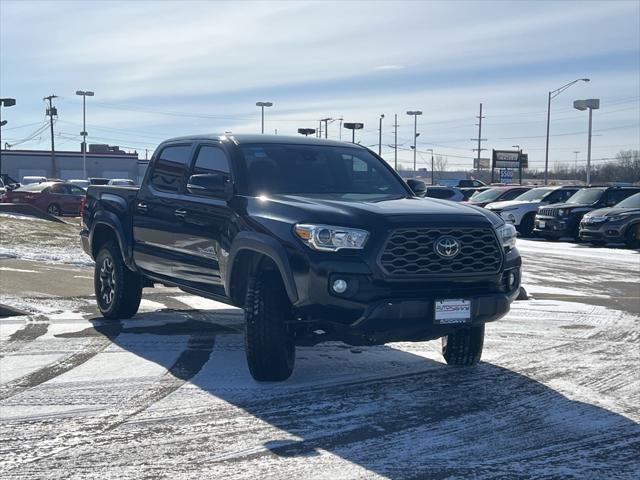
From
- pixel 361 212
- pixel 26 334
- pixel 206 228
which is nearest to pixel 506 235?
pixel 361 212

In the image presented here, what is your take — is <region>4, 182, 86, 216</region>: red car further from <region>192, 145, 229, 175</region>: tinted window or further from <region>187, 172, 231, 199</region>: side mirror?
<region>187, 172, 231, 199</region>: side mirror

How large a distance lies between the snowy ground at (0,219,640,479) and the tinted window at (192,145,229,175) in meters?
1.62

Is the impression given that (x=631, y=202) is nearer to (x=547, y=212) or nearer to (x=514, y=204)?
(x=547, y=212)

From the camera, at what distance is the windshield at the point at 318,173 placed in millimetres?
7184

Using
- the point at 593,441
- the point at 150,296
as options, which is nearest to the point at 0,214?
the point at 150,296

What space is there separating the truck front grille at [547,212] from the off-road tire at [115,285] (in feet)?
58.1

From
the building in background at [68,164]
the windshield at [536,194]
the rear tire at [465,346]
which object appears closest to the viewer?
the rear tire at [465,346]

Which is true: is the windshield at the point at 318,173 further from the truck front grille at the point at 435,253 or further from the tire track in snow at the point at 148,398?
the tire track in snow at the point at 148,398

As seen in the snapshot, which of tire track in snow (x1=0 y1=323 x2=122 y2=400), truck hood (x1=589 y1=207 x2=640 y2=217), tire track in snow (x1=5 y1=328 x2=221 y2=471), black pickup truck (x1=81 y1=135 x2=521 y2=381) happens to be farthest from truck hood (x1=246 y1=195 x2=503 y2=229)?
truck hood (x1=589 y1=207 x2=640 y2=217)

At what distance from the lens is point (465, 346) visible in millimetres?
7168

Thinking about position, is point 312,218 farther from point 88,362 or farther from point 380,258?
point 88,362

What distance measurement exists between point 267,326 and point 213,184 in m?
1.41

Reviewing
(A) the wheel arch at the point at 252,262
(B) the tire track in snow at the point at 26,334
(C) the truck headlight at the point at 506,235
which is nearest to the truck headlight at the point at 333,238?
(A) the wheel arch at the point at 252,262

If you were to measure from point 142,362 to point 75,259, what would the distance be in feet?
27.3
